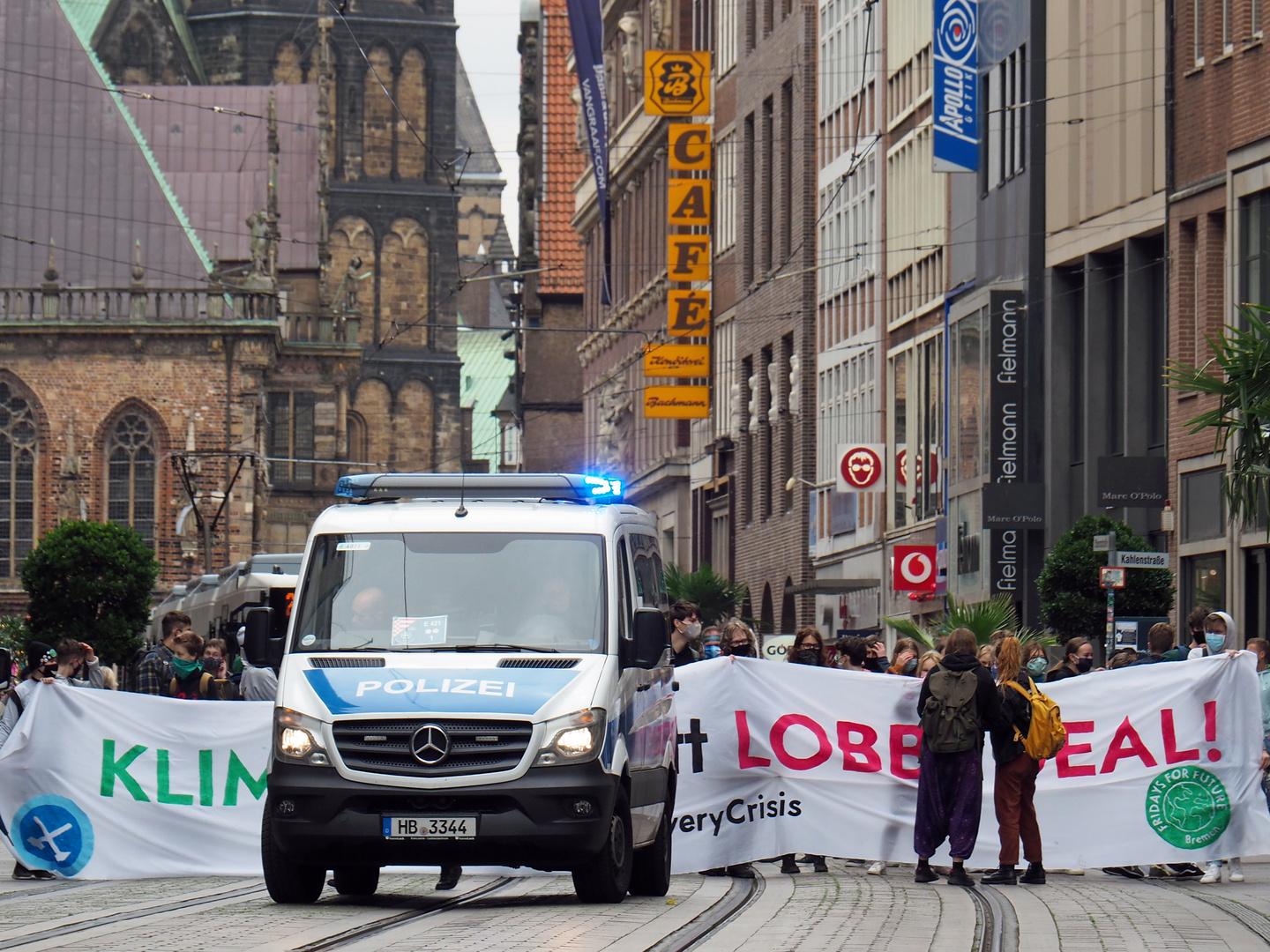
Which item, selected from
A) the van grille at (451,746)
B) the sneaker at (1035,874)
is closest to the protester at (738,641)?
the sneaker at (1035,874)

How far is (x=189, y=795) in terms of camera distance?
15469 mm

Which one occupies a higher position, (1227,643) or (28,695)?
(1227,643)

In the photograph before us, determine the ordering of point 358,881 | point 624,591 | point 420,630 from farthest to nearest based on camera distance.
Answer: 1. point 358,881
2. point 624,591
3. point 420,630

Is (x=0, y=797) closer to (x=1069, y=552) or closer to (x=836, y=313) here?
(x=1069, y=552)

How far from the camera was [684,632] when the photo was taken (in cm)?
1661

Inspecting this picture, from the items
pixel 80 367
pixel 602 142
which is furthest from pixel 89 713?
pixel 80 367

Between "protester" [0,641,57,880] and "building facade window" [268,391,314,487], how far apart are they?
65689 mm

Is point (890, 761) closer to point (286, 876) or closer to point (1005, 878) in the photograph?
point (1005, 878)

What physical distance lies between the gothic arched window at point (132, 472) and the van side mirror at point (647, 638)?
206 ft

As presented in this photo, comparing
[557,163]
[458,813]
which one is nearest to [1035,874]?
[458,813]

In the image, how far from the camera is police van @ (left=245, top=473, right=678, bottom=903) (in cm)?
1186

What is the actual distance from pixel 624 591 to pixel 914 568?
21690 mm

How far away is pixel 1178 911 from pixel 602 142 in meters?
48.2

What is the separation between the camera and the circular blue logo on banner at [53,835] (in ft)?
49.6
